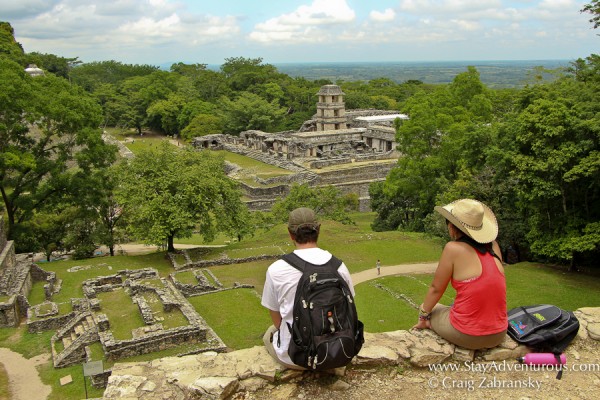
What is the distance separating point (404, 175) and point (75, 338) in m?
18.0

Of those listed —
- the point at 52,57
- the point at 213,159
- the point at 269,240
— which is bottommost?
the point at 269,240

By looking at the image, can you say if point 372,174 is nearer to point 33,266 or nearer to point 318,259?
point 33,266

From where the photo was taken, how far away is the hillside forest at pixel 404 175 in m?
15.7

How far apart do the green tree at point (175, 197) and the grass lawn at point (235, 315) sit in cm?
430

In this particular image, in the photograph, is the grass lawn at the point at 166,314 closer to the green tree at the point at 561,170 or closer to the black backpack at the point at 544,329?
the black backpack at the point at 544,329

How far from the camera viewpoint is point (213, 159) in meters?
23.0

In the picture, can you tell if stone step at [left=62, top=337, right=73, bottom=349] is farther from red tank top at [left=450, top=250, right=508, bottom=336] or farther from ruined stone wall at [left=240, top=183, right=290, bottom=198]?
ruined stone wall at [left=240, top=183, right=290, bottom=198]

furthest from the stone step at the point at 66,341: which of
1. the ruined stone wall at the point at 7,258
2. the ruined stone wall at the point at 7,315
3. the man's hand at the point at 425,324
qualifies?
the man's hand at the point at 425,324

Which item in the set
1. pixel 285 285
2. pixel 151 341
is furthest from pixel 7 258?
pixel 285 285

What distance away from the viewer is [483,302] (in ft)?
17.5

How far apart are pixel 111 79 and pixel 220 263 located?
75757mm

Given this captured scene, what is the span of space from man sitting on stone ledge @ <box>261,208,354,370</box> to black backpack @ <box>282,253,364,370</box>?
150mm

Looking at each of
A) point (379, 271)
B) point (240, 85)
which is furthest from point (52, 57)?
point (379, 271)

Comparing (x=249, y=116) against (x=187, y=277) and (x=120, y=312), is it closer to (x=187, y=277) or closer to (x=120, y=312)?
(x=187, y=277)
